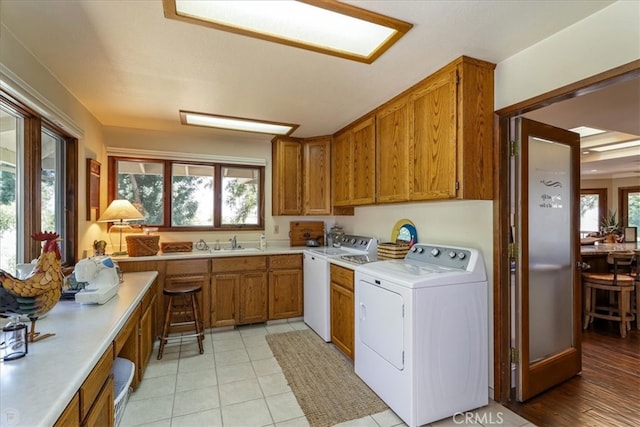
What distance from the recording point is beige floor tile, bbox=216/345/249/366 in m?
2.70

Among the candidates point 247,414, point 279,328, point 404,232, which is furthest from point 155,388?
point 404,232

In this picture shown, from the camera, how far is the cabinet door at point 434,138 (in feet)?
6.79

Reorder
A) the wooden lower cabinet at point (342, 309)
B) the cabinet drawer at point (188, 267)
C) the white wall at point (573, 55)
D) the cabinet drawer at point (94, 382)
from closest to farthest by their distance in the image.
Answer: the cabinet drawer at point (94, 382) < the white wall at point (573, 55) < the wooden lower cabinet at point (342, 309) < the cabinet drawer at point (188, 267)

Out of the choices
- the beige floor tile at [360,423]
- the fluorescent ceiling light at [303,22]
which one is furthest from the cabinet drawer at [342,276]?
the fluorescent ceiling light at [303,22]

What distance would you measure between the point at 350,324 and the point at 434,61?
85.2 inches

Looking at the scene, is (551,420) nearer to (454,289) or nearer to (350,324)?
(454,289)

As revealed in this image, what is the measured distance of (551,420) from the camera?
6.34 feet

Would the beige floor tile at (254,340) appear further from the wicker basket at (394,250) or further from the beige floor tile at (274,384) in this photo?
the wicker basket at (394,250)

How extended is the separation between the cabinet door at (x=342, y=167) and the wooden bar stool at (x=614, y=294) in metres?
3.14

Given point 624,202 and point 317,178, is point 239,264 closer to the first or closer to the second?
point 317,178

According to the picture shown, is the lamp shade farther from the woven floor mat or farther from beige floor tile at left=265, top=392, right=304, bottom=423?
beige floor tile at left=265, top=392, right=304, bottom=423

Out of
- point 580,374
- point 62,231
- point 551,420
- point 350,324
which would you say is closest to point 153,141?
point 62,231

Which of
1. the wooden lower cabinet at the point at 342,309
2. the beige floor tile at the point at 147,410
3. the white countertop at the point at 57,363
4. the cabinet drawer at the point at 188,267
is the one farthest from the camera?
the cabinet drawer at the point at 188,267

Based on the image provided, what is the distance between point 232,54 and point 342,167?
6.53ft
